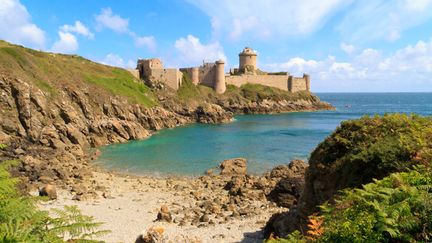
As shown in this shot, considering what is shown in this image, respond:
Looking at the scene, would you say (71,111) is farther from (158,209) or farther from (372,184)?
(372,184)

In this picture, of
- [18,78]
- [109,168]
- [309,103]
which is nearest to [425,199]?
[109,168]

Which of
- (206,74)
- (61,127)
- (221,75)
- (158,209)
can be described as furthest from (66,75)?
(221,75)

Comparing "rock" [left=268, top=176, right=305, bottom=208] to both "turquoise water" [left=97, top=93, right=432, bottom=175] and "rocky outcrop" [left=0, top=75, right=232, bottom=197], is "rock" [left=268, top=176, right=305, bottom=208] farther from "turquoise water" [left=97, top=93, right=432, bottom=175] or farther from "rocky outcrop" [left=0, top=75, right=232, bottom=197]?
"rocky outcrop" [left=0, top=75, right=232, bottom=197]

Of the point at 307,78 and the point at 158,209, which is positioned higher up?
the point at 307,78

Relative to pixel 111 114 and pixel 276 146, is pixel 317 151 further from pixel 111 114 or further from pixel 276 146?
pixel 111 114

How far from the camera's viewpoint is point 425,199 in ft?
21.0

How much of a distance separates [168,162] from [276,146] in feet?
54.7

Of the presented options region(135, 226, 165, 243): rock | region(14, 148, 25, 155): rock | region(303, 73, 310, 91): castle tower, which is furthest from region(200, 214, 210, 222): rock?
region(303, 73, 310, 91): castle tower

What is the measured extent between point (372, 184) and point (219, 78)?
90.6m

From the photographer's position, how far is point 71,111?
50344 millimetres

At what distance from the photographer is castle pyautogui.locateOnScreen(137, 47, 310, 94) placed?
86.1 meters

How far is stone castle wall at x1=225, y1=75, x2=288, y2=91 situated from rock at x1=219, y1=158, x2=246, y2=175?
69012mm

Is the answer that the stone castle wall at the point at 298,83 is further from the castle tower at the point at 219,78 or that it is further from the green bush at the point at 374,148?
the green bush at the point at 374,148

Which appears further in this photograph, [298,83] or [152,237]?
[298,83]
